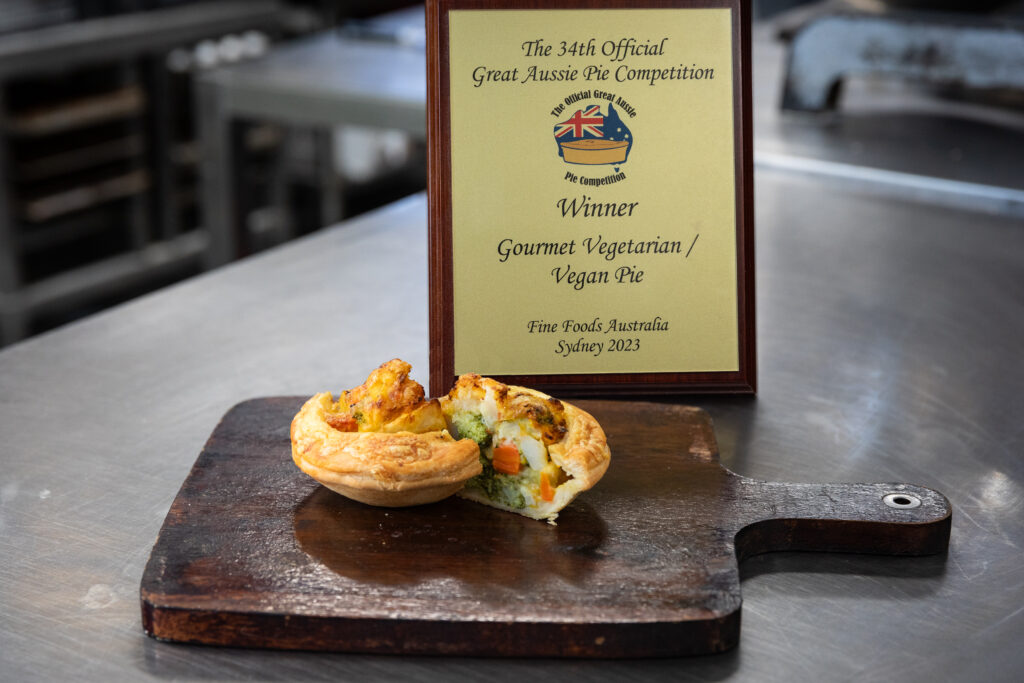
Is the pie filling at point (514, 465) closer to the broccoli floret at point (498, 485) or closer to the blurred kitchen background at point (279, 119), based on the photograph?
the broccoli floret at point (498, 485)

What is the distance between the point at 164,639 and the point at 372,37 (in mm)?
2508

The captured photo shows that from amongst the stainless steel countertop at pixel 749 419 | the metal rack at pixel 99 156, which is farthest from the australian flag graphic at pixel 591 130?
the metal rack at pixel 99 156

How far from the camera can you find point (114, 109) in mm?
3643

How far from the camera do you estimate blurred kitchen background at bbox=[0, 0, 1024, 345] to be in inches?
69.4

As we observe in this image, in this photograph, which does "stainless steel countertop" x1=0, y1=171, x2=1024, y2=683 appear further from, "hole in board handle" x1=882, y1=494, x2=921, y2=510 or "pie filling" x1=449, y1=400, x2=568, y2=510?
"pie filling" x1=449, y1=400, x2=568, y2=510

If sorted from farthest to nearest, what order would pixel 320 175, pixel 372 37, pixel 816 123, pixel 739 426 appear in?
pixel 320 175, pixel 372 37, pixel 816 123, pixel 739 426

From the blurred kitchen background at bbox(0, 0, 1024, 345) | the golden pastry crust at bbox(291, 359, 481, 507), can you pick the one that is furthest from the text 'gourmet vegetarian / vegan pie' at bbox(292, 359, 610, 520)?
the blurred kitchen background at bbox(0, 0, 1024, 345)

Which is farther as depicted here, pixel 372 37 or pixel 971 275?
pixel 372 37

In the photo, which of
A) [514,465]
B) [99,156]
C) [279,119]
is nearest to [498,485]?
[514,465]

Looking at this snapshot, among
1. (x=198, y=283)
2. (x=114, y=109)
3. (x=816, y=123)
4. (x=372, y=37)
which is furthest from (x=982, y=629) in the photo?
(x=114, y=109)

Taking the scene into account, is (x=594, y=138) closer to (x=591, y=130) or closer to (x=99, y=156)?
(x=591, y=130)

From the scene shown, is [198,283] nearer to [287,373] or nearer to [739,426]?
[287,373]

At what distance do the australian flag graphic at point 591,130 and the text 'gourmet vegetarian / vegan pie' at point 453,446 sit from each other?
26 centimetres

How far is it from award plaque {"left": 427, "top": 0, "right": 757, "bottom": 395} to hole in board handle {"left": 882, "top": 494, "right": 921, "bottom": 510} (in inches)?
9.2
